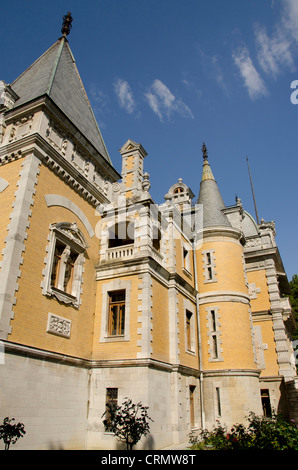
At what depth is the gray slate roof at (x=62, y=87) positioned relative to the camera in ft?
53.8

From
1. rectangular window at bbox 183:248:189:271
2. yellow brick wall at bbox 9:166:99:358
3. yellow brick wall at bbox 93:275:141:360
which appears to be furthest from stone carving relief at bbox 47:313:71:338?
rectangular window at bbox 183:248:189:271

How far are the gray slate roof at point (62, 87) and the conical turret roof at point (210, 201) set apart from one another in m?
7.16

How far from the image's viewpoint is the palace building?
12.0 m

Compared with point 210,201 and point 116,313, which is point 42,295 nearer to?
point 116,313

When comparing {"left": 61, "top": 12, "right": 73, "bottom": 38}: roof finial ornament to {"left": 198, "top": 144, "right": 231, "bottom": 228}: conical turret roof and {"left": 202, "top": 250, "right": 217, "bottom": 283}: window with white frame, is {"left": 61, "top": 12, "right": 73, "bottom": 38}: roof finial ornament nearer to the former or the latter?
{"left": 198, "top": 144, "right": 231, "bottom": 228}: conical turret roof

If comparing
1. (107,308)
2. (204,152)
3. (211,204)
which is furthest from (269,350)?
(204,152)

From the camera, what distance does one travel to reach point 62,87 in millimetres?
17469

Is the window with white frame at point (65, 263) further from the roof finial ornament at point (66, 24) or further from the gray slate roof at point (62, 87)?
the roof finial ornament at point (66, 24)

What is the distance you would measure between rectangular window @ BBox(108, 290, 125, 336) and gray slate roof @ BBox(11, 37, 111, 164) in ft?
25.3

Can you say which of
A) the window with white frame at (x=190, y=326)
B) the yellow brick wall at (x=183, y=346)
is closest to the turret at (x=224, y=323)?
the window with white frame at (x=190, y=326)

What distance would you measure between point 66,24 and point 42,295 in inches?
658

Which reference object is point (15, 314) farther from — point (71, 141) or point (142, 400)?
point (71, 141)

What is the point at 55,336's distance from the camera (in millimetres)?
12945
